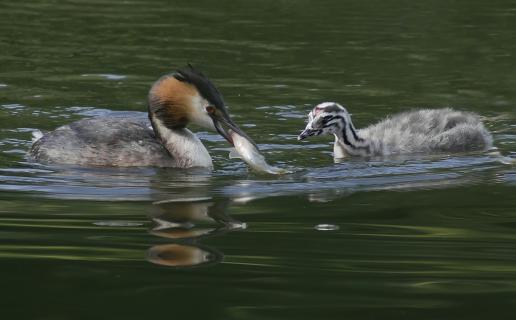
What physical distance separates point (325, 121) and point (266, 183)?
194cm

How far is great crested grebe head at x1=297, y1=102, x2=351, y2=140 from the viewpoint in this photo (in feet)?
35.6

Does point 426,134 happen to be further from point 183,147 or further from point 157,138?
point 157,138

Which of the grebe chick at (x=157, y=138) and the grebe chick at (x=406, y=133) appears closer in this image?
the grebe chick at (x=157, y=138)

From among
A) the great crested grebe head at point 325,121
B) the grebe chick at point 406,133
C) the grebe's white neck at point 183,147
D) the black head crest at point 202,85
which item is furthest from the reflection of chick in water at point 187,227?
the grebe chick at point 406,133

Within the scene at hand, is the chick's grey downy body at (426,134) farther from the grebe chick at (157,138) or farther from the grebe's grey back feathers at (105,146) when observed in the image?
the grebe's grey back feathers at (105,146)

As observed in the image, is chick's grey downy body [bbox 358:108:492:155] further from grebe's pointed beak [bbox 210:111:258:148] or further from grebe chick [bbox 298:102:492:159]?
grebe's pointed beak [bbox 210:111:258:148]

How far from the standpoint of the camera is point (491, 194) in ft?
27.8

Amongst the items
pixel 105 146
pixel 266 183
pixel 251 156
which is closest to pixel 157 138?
pixel 105 146

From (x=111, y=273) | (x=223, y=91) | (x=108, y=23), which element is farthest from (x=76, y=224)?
(x=108, y=23)

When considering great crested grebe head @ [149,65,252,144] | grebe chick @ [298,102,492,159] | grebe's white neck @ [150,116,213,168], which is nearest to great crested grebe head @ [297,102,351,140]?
grebe chick @ [298,102,492,159]

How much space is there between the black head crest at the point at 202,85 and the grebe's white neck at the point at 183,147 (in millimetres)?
443

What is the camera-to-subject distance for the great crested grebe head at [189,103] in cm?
979

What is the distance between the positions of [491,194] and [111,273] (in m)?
3.71

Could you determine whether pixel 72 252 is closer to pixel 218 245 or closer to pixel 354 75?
pixel 218 245
